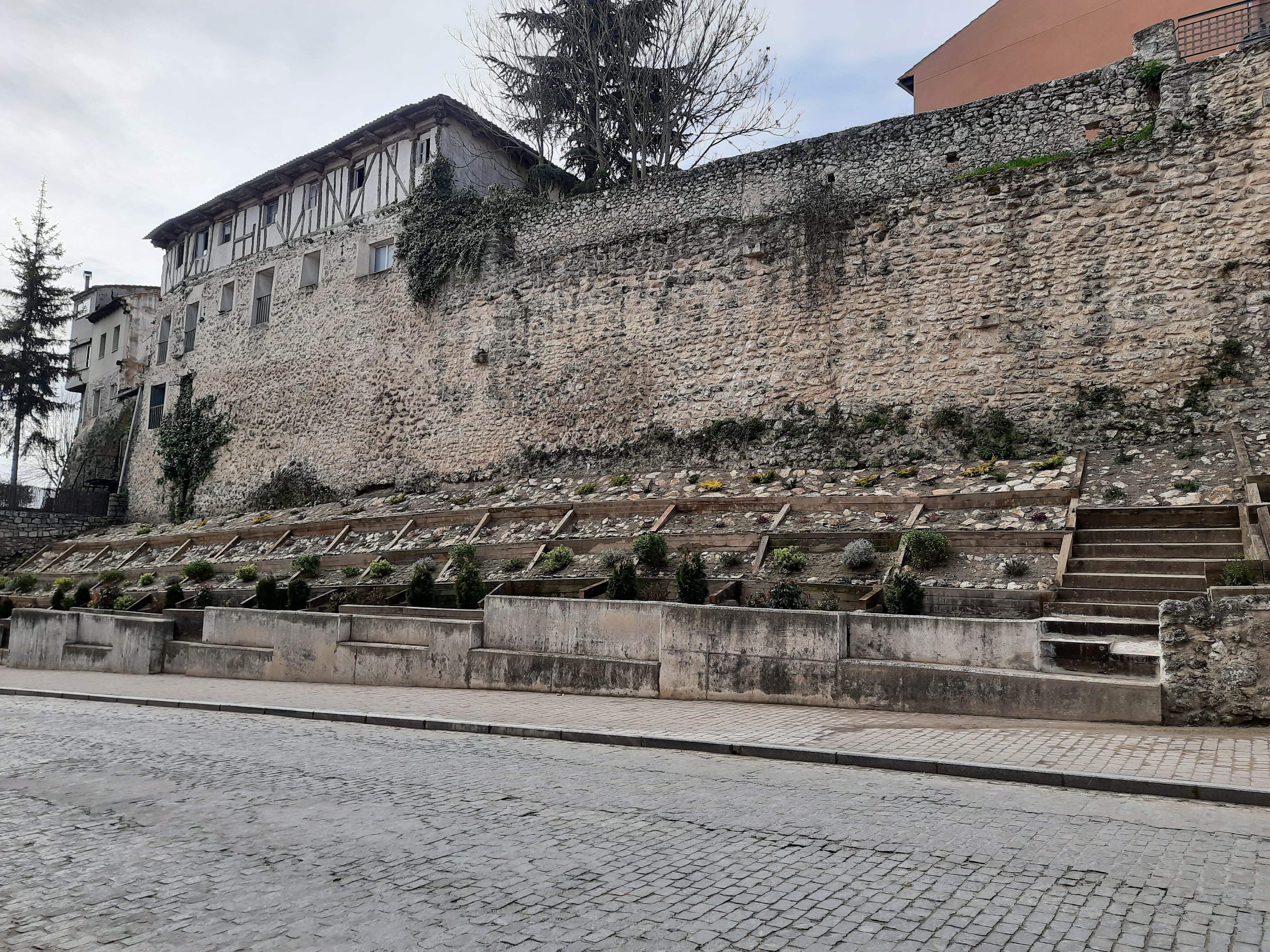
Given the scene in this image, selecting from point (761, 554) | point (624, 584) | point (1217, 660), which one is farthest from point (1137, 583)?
point (624, 584)

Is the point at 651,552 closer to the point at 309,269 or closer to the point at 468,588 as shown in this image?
the point at 468,588

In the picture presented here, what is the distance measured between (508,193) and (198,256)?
13497 mm

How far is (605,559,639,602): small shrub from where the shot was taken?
9312mm

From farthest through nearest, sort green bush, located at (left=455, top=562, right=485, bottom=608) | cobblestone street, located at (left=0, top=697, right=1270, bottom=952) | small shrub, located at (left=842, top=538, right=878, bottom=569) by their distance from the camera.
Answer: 1. green bush, located at (left=455, top=562, right=485, bottom=608)
2. small shrub, located at (left=842, top=538, right=878, bottom=569)
3. cobblestone street, located at (left=0, top=697, right=1270, bottom=952)

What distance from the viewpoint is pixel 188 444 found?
2464cm

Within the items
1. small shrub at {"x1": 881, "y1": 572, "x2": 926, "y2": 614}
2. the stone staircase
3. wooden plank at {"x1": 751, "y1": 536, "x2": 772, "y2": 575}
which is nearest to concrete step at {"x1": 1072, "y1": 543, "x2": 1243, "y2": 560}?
the stone staircase

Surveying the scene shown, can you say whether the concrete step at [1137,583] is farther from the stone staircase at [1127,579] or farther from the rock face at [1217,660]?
the rock face at [1217,660]

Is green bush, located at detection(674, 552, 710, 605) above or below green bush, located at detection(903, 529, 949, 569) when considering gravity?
below

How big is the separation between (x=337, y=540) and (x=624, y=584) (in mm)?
8116

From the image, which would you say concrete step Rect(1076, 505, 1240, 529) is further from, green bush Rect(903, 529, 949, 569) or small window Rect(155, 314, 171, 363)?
small window Rect(155, 314, 171, 363)

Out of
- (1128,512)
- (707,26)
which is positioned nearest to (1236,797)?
(1128,512)

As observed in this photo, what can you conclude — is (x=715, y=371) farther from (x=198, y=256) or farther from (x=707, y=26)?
(x=198, y=256)

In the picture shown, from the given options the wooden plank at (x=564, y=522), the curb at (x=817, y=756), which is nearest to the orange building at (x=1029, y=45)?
the wooden plank at (x=564, y=522)

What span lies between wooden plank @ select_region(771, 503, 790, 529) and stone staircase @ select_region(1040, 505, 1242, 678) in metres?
3.49
